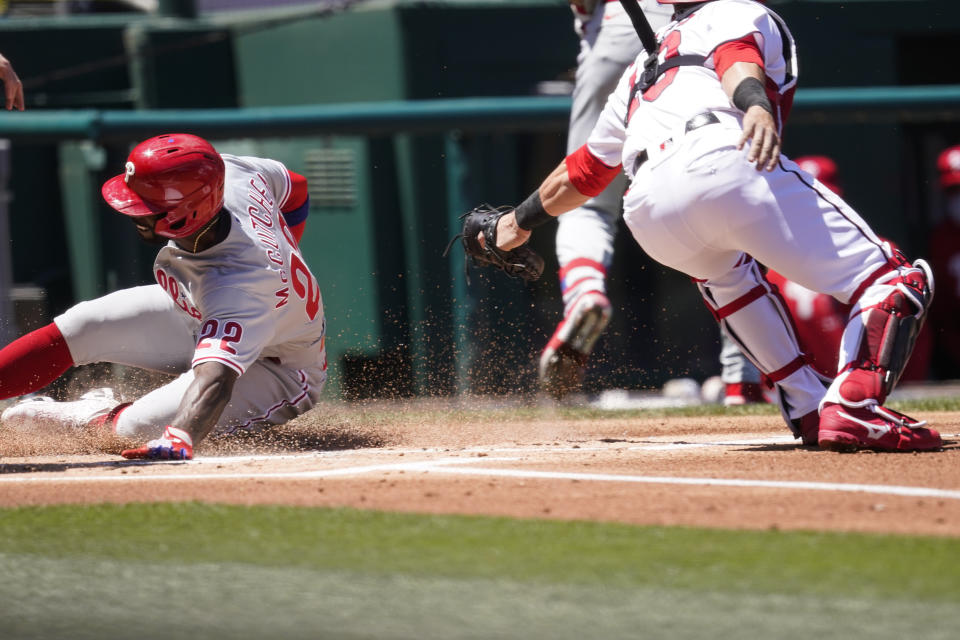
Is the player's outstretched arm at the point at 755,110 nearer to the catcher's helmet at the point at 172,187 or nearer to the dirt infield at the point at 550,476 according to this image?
the dirt infield at the point at 550,476

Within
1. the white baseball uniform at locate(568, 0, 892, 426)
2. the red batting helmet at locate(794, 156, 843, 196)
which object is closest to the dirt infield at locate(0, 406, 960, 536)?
the white baseball uniform at locate(568, 0, 892, 426)

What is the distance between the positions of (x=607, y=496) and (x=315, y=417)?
2.71 meters

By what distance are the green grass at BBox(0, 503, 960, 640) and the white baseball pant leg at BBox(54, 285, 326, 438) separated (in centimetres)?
186

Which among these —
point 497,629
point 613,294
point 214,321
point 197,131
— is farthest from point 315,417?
point 497,629

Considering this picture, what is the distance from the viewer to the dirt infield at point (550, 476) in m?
3.35

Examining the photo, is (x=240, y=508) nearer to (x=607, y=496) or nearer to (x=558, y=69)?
(x=607, y=496)

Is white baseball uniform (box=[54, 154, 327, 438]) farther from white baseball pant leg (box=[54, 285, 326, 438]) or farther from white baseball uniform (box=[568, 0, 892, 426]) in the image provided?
white baseball uniform (box=[568, 0, 892, 426])

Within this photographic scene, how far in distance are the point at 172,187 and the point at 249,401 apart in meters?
0.91

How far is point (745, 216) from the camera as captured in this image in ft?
13.7

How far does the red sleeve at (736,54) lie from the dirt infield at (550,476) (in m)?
1.16

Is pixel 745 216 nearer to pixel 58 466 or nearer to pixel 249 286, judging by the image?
pixel 249 286

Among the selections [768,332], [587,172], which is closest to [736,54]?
[587,172]

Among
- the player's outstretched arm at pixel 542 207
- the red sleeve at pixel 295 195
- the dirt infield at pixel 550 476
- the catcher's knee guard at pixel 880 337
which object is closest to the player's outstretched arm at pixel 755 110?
the catcher's knee guard at pixel 880 337

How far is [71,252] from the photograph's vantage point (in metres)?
8.61
